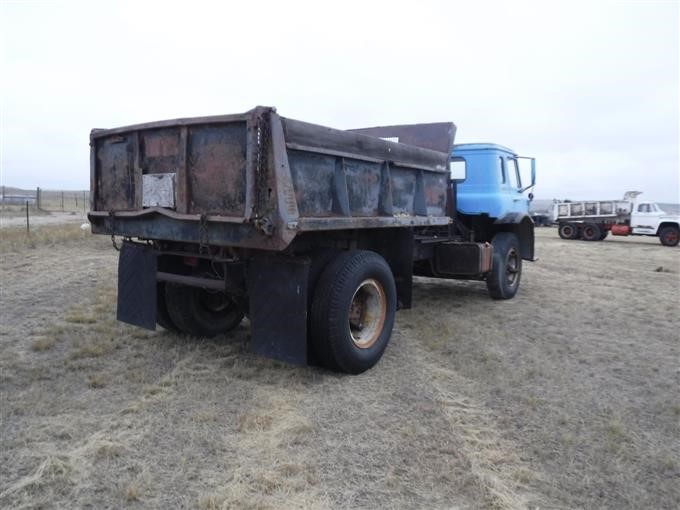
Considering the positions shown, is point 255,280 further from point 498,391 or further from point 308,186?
point 498,391

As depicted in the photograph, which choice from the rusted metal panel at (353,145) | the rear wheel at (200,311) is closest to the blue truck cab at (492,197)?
the rusted metal panel at (353,145)

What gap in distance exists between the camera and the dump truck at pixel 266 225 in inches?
159

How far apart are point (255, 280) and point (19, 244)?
11305 millimetres

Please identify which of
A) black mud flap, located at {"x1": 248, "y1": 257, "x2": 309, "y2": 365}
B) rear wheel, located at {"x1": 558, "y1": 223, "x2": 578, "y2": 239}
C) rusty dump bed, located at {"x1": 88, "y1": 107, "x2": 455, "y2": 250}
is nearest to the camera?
rusty dump bed, located at {"x1": 88, "y1": 107, "x2": 455, "y2": 250}

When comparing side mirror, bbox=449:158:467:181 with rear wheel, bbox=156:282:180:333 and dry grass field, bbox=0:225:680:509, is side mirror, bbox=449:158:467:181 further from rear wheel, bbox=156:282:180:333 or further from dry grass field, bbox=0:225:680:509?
rear wheel, bbox=156:282:180:333

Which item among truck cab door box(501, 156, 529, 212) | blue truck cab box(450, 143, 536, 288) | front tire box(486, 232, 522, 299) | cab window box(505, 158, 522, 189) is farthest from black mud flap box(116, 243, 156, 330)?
cab window box(505, 158, 522, 189)

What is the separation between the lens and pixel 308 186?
4.29 metres

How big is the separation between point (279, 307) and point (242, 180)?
1.05m

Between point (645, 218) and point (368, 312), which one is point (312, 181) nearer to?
point (368, 312)

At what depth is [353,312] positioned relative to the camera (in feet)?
17.0

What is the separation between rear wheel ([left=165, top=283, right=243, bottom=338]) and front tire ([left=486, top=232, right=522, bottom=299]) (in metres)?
4.19

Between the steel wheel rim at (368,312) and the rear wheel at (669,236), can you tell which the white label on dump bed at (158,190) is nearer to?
the steel wheel rim at (368,312)

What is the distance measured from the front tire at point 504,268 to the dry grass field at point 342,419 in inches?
62.8

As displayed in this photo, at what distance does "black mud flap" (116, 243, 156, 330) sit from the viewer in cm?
507
